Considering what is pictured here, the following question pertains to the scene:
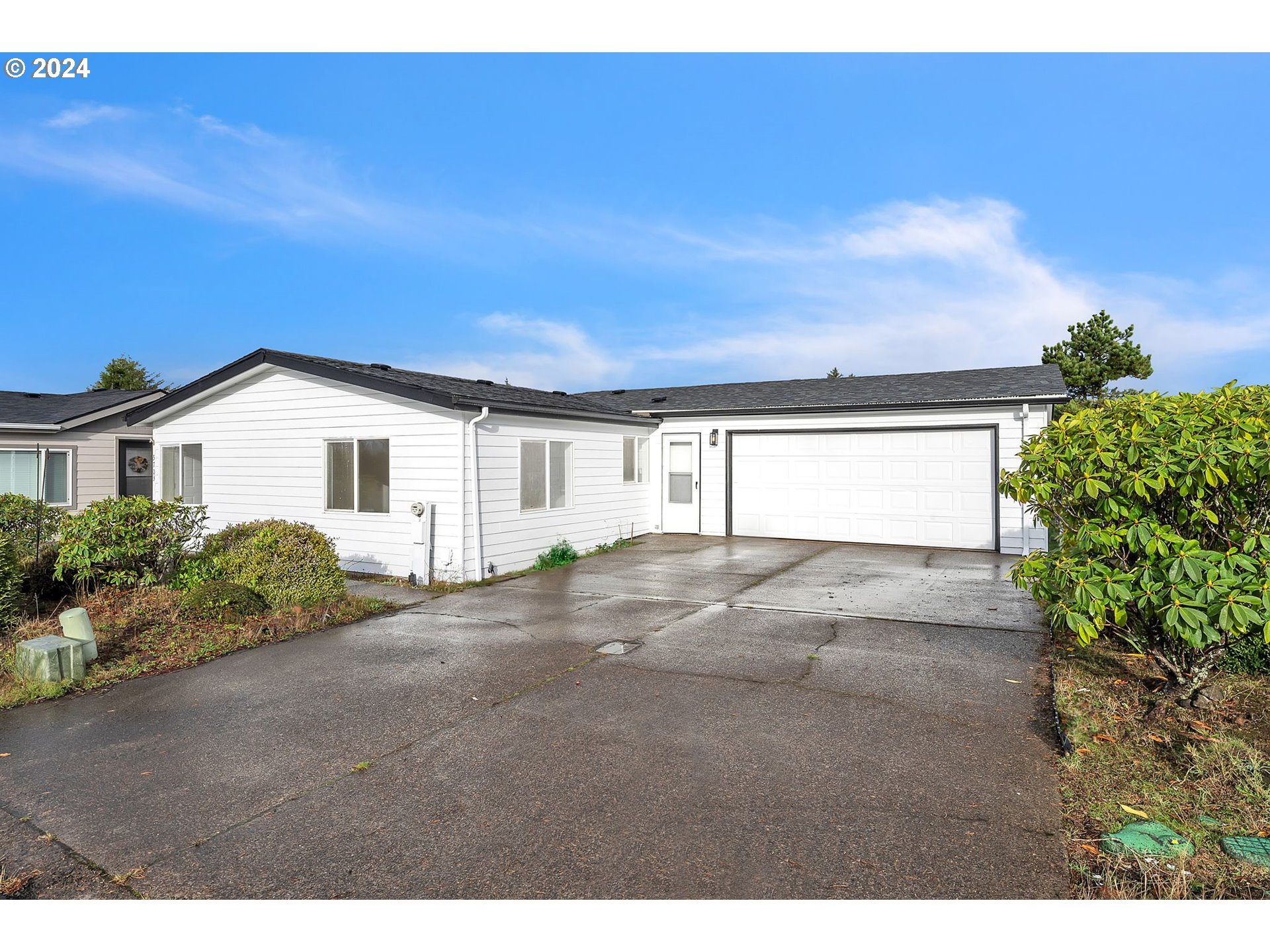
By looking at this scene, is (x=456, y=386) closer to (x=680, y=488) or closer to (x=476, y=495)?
(x=476, y=495)

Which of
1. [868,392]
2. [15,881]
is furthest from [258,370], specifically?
[868,392]

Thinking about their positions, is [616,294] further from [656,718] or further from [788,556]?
[656,718]

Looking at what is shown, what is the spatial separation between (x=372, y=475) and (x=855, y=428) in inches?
360

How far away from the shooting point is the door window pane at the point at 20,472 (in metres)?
14.3

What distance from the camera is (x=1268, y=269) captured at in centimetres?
1439

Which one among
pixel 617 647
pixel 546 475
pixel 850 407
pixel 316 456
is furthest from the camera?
pixel 850 407

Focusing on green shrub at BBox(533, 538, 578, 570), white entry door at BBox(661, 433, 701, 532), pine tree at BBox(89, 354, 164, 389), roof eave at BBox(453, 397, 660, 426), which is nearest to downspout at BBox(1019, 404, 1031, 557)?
white entry door at BBox(661, 433, 701, 532)

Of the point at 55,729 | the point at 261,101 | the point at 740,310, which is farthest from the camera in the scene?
the point at 740,310

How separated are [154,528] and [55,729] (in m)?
4.08

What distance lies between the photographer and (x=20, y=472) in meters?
14.4

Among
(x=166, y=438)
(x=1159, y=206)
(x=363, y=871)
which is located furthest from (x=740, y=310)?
(x=363, y=871)

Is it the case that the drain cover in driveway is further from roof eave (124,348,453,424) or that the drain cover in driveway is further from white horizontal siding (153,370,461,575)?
roof eave (124,348,453,424)

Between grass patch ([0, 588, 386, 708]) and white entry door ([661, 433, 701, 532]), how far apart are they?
26.2 feet

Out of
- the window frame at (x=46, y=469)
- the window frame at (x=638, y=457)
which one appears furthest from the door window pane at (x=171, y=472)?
the window frame at (x=638, y=457)
